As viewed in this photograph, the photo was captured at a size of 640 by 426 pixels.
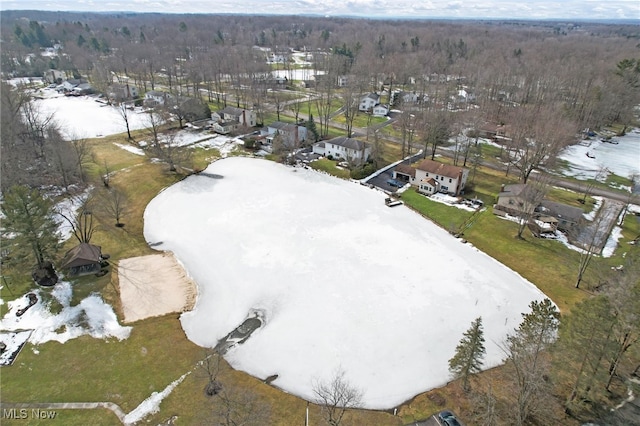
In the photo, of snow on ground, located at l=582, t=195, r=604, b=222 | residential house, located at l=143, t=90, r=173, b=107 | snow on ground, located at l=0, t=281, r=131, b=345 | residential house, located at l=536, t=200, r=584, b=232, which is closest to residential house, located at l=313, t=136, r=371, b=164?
residential house, located at l=536, t=200, r=584, b=232

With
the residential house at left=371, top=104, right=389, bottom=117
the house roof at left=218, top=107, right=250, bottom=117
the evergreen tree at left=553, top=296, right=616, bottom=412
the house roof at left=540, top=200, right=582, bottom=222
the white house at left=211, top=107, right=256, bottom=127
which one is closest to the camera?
the evergreen tree at left=553, top=296, right=616, bottom=412

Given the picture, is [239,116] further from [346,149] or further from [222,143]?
[346,149]

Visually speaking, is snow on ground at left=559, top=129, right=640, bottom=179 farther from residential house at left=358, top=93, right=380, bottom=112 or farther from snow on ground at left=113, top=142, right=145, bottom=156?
snow on ground at left=113, top=142, right=145, bottom=156

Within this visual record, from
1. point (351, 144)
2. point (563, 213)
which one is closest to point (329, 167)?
point (351, 144)

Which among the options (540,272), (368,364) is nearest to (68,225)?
(368,364)

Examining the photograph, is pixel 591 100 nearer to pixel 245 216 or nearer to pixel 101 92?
pixel 245 216

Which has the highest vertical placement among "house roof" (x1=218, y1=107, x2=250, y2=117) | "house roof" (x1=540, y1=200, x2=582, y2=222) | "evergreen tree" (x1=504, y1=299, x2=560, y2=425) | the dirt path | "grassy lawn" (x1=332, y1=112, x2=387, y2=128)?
"evergreen tree" (x1=504, y1=299, x2=560, y2=425)

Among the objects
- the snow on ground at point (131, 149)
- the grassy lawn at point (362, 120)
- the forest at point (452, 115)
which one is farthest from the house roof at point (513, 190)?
the snow on ground at point (131, 149)
